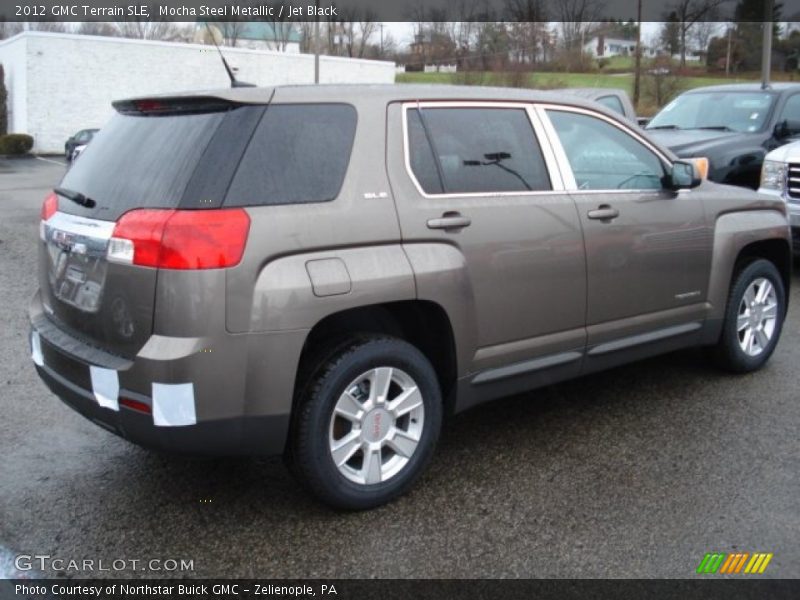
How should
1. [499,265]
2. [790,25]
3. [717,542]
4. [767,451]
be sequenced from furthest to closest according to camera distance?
[790,25] < [767,451] < [499,265] < [717,542]

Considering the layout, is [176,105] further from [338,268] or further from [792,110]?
[792,110]

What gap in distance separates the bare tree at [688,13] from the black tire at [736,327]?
39803 millimetres

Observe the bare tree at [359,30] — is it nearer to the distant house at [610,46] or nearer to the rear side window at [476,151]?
the distant house at [610,46]

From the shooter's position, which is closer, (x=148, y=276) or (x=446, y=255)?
(x=148, y=276)

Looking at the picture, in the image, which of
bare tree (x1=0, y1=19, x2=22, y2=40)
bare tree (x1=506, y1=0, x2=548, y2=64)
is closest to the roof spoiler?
bare tree (x1=506, y1=0, x2=548, y2=64)

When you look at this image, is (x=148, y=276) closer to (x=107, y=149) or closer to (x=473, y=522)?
(x=107, y=149)

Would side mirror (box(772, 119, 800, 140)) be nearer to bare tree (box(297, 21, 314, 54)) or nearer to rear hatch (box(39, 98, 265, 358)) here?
rear hatch (box(39, 98, 265, 358))

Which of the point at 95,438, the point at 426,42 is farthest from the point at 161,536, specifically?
the point at 426,42

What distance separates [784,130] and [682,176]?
606 centimetres

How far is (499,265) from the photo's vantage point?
3.78m

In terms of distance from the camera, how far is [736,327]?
5.18 m

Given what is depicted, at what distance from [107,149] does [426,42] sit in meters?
42.7

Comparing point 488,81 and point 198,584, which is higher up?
point 488,81

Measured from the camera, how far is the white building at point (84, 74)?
35500 millimetres
